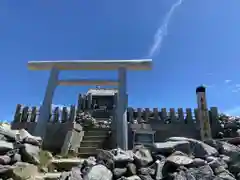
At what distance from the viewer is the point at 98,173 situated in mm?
3119

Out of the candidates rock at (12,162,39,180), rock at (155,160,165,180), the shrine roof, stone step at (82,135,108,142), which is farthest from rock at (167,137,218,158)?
the shrine roof

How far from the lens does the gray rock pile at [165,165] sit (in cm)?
316

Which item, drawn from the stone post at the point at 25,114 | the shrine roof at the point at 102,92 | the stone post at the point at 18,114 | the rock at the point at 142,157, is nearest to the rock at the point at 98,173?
the rock at the point at 142,157

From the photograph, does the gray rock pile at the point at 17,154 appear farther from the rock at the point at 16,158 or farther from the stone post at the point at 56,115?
the stone post at the point at 56,115

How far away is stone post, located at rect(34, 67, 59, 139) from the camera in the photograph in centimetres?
649

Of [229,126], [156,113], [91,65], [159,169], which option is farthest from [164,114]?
[159,169]

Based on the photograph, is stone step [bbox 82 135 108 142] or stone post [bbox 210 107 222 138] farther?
stone post [bbox 210 107 222 138]

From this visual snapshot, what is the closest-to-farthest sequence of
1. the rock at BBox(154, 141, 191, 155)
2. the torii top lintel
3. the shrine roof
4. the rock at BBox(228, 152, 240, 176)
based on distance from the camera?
the rock at BBox(228, 152, 240, 176) → the rock at BBox(154, 141, 191, 155) → the torii top lintel → the shrine roof

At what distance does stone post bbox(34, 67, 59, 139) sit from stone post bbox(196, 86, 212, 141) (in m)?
5.00

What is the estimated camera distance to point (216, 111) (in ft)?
26.9

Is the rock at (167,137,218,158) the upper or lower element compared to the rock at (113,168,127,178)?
upper

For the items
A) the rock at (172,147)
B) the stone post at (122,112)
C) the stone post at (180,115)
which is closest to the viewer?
the rock at (172,147)

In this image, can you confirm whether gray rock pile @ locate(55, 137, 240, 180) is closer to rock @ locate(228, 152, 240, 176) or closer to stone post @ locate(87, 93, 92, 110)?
rock @ locate(228, 152, 240, 176)

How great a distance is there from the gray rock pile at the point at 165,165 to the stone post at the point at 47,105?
3.35 meters
